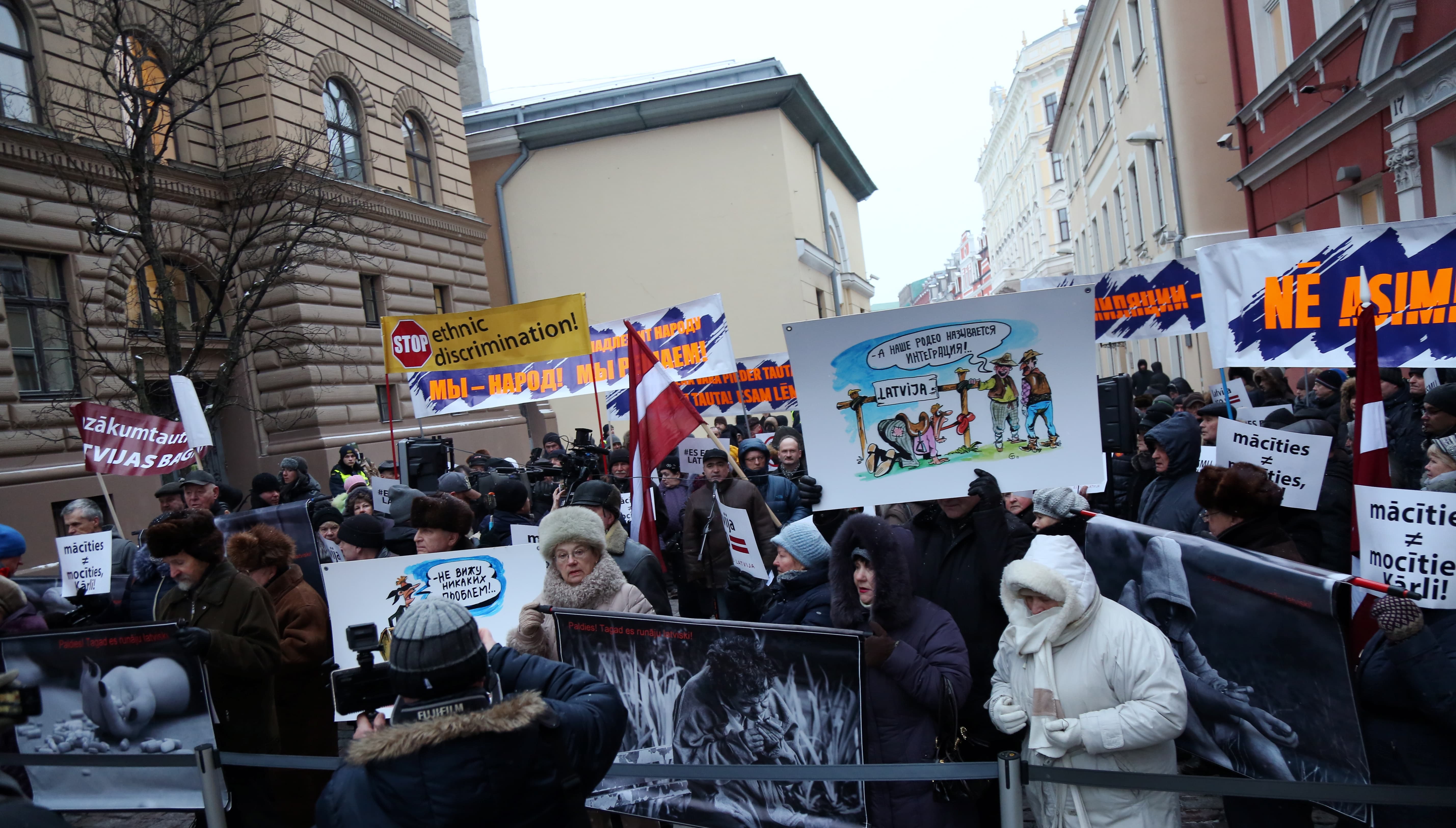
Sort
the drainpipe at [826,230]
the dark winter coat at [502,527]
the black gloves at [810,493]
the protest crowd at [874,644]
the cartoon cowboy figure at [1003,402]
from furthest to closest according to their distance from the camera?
the drainpipe at [826,230] < the dark winter coat at [502,527] < the black gloves at [810,493] < the cartoon cowboy figure at [1003,402] < the protest crowd at [874,644]

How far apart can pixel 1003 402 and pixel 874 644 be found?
4.52 feet

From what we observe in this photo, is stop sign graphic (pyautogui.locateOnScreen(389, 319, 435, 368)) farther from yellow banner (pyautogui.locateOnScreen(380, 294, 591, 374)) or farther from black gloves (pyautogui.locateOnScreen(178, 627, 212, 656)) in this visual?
black gloves (pyautogui.locateOnScreen(178, 627, 212, 656))

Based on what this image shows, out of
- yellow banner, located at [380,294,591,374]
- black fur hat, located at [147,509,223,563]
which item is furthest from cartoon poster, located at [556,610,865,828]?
yellow banner, located at [380,294,591,374]

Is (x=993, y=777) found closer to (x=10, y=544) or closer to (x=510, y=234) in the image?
(x=10, y=544)

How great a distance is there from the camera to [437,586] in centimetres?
461

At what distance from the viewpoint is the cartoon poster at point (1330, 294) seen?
15.4 feet

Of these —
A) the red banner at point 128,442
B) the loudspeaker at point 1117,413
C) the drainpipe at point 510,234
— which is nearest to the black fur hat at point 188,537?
the red banner at point 128,442

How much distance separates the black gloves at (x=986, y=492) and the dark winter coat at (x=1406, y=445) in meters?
3.70

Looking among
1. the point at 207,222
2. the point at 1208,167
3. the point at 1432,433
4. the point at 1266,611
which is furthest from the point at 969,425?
the point at 1208,167

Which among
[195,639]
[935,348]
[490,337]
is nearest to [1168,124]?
[490,337]

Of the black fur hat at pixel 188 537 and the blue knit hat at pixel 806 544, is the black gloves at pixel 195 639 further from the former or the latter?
the blue knit hat at pixel 806 544

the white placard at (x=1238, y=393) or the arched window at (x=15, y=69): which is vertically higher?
the arched window at (x=15, y=69)

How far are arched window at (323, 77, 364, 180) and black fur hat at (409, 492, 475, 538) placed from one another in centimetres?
1526

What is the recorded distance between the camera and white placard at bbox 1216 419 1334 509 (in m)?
4.41
